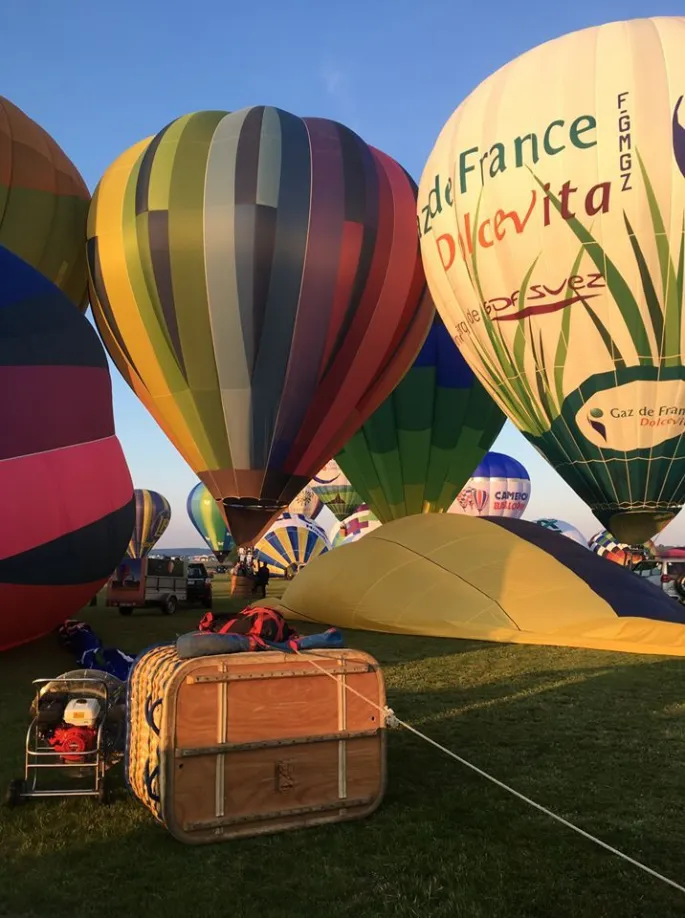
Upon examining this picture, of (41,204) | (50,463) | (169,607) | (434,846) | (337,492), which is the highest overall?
(41,204)

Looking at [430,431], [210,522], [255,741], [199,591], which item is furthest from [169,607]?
[210,522]

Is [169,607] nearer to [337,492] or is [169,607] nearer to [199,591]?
[199,591]

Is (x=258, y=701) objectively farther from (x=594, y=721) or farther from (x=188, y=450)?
(x=188, y=450)

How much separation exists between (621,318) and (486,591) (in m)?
4.80

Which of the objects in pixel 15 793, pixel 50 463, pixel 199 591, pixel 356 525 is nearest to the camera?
pixel 15 793

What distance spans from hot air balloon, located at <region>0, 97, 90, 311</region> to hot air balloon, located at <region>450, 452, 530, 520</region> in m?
29.4

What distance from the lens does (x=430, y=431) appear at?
22234 millimetres

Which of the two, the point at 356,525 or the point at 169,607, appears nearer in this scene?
the point at 169,607

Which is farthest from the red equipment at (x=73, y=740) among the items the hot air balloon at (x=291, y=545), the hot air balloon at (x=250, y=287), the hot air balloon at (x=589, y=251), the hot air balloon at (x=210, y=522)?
the hot air balloon at (x=210, y=522)

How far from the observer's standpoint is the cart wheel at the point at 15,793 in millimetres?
4375

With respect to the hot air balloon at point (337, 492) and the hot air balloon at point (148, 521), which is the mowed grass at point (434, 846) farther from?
the hot air balloon at point (148, 521)

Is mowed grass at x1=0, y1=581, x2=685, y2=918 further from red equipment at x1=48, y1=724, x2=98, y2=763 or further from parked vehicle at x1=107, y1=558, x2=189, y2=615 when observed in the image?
parked vehicle at x1=107, y1=558, x2=189, y2=615

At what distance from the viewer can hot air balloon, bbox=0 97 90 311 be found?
614 inches

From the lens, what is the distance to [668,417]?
12195mm
